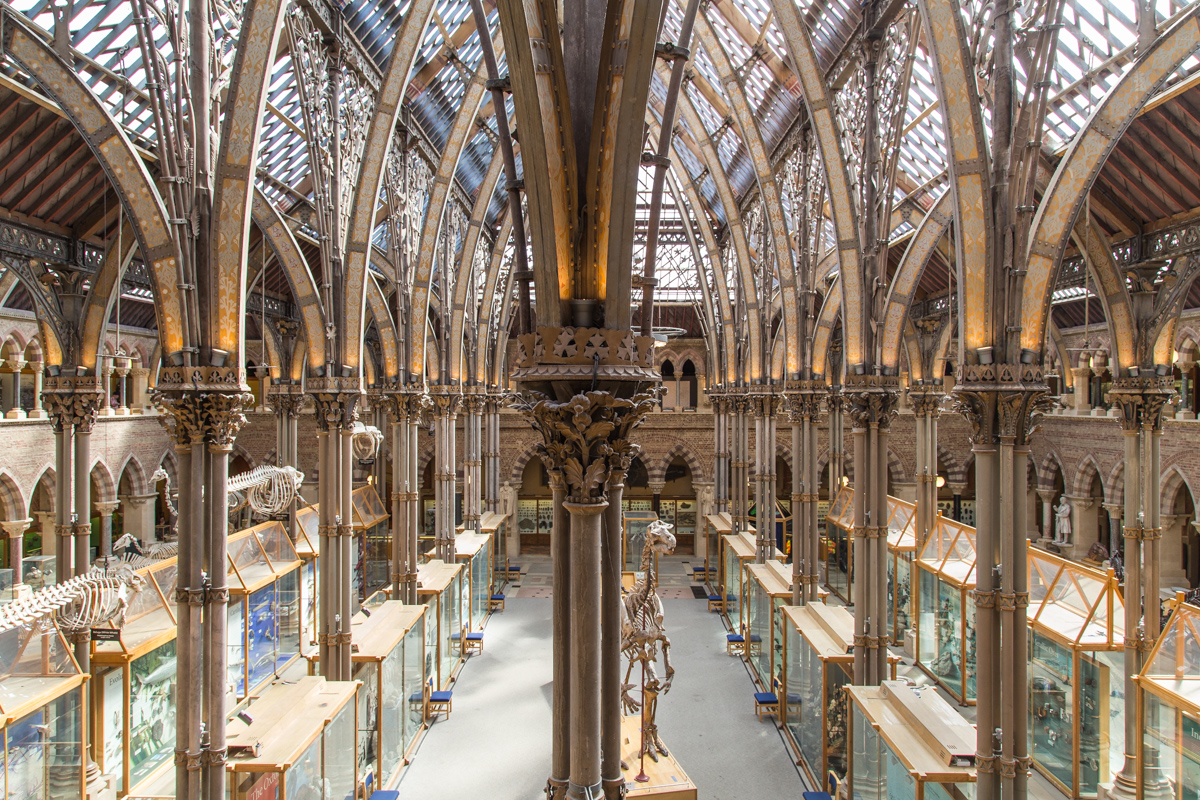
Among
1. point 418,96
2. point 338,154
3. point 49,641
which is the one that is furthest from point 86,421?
point 418,96

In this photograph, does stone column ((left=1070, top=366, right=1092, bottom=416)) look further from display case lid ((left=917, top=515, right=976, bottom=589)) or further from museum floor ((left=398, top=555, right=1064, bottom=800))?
museum floor ((left=398, top=555, right=1064, bottom=800))

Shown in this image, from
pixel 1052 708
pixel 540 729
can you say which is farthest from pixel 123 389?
pixel 1052 708

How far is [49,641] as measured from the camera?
805 centimetres

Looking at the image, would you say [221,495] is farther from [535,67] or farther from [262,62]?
[535,67]

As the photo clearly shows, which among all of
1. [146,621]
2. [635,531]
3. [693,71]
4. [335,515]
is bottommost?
[635,531]

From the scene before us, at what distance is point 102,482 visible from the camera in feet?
70.1

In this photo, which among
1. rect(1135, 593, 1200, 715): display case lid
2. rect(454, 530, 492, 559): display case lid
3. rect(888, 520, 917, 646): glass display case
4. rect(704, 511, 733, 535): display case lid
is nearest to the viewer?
rect(1135, 593, 1200, 715): display case lid

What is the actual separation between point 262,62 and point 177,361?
A: 108 inches

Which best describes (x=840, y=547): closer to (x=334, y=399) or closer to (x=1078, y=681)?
(x=1078, y=681)

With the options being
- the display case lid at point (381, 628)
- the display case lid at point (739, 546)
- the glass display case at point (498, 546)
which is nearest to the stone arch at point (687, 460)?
the glass display case at point (498, 546)

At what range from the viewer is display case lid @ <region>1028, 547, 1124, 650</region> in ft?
29.7

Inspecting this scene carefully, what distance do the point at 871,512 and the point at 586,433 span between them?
6.99m

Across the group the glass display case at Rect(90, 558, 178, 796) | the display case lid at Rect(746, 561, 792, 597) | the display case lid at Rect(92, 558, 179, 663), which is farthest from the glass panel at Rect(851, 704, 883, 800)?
the display case lid at Rect(92, 558, 179, 663)

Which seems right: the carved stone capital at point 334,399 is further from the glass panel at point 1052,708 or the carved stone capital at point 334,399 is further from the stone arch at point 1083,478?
the stone arch at point 1083,478
